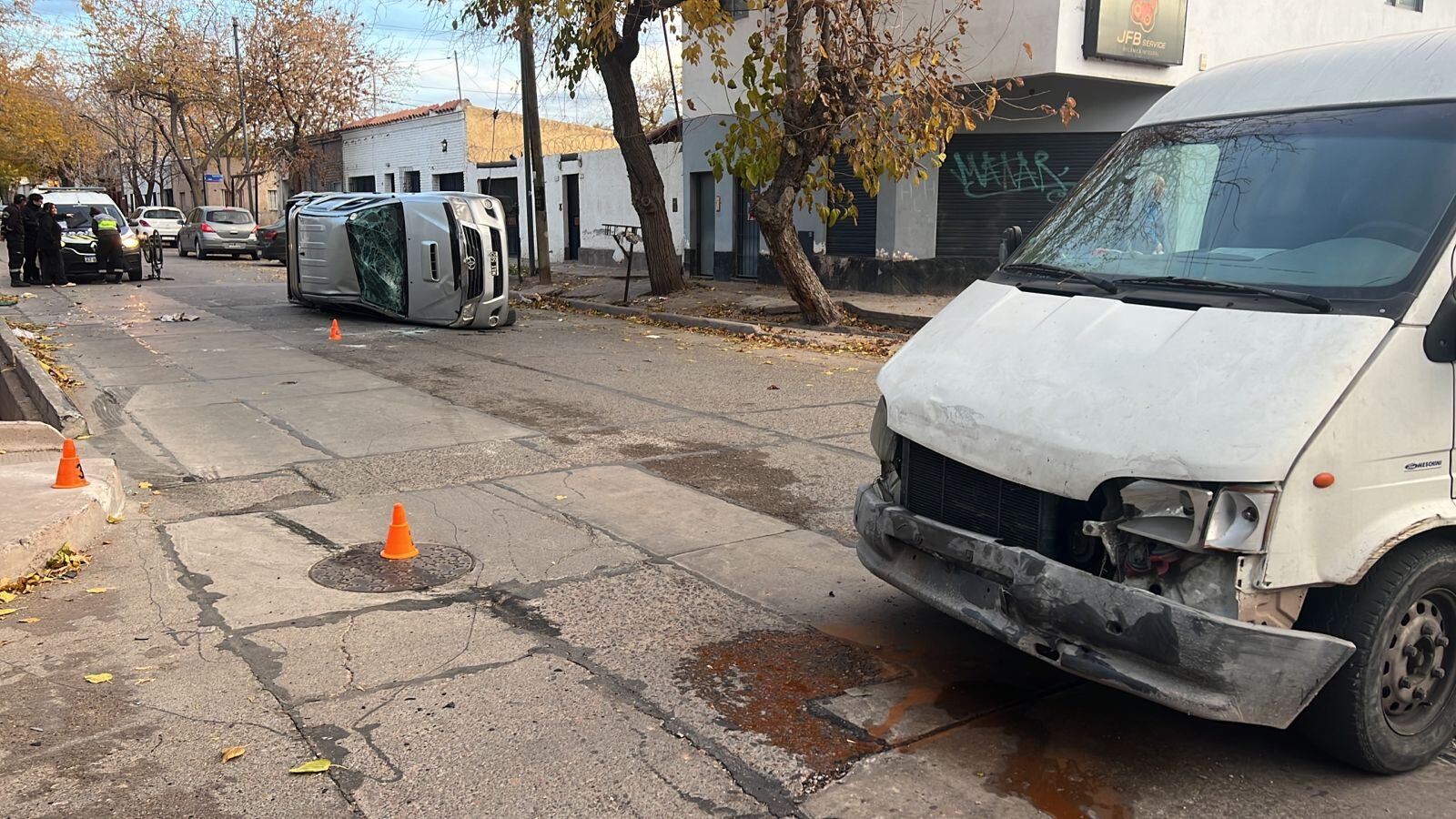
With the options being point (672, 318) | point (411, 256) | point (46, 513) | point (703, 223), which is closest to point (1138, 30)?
point (672, 318)

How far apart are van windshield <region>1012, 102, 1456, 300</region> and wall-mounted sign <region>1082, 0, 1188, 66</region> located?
1252cm

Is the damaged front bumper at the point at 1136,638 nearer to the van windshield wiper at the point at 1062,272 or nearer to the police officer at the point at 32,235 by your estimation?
the van windshield wiper at the point at 1062,272

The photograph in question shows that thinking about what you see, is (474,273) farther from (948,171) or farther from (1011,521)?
(1011,521)

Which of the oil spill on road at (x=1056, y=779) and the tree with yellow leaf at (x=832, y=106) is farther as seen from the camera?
the tree with yellow leaf at (x=832, y=106)

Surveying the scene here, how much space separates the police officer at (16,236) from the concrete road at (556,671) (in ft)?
53.8

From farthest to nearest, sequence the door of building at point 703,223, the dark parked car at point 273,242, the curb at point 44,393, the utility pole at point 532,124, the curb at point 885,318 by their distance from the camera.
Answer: the dark parked car at point 273,242, the door of building at point 703,223, the utility pole at point 532,124, the curb at point 885,318, the curb at point 44,393

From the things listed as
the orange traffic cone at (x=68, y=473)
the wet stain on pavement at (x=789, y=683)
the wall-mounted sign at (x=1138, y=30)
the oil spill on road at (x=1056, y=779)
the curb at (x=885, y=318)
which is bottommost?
the oil spill on road at (x=1056, y=779)

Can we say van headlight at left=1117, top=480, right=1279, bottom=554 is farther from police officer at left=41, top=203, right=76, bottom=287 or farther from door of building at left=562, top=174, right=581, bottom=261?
door of building at left=562, top=174, right=581, bottom=261

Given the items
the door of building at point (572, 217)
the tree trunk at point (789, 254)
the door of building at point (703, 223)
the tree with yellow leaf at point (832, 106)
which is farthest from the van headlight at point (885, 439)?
the door of building at point (572, 217)

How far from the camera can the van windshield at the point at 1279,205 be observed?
12.1 feet

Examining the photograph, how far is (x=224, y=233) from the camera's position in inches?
1299

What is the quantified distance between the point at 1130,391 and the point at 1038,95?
51.5 ft

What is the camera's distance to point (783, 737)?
12.5 feet

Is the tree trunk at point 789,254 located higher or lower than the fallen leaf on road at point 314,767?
higher
